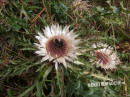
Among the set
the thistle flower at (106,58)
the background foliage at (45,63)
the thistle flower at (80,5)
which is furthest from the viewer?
the thistle flower at (80,5)

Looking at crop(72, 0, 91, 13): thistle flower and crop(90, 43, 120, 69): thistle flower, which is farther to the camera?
crop(72, 0, 91, 13): thistle flower

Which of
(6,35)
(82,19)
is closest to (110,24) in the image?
(82,19)

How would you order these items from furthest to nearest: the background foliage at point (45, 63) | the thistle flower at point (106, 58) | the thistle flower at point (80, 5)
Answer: the thistle flower at point (80, 5) → the thistle flower at point (106, 58) → the background foliage at point (45, 63)

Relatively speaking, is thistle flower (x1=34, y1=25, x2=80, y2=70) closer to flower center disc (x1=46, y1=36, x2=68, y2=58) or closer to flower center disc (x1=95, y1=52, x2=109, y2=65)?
flower center disc (x1=46, y1=36, x2=68, y2=58)

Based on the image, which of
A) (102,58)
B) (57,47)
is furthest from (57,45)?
(102,58)

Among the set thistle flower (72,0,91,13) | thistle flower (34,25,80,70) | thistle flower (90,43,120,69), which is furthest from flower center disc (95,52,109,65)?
thistle flower (72,0,91,13)

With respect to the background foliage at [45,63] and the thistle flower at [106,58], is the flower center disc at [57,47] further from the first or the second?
the thistle flower at [106,58]

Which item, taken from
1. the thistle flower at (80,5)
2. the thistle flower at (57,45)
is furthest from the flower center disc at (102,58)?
the thistle flower at (80,5)

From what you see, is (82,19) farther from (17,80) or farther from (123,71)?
(17,80)
